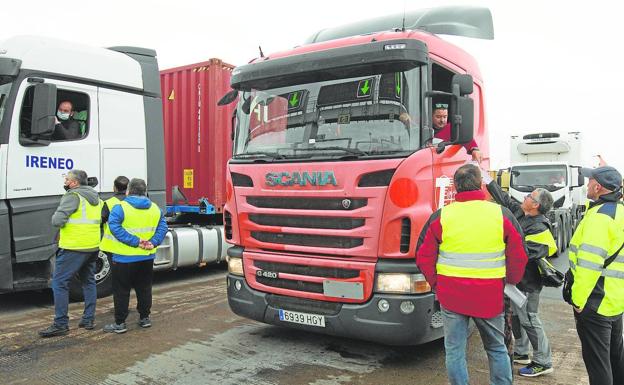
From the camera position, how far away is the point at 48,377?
13.1 feet

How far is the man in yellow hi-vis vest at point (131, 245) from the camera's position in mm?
5195

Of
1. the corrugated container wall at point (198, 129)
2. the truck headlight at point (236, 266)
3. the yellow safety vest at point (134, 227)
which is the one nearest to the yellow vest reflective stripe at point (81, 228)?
the yellow safety vest at point (134, 227)

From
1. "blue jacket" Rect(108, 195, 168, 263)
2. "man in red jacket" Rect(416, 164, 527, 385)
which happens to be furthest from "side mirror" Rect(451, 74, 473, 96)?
"blue jacket" Rect(108, 195, 168, 263)

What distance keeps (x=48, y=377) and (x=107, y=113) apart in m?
3.60

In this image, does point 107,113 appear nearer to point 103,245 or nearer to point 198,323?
point 103,245

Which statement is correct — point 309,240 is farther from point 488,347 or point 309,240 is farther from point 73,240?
point 73,240

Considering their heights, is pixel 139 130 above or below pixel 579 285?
above

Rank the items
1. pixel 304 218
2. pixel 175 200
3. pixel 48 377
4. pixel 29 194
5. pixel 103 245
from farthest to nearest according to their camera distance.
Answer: pixel 175 200, pixel 29 194, pixel 103 245, pixel 304 218, pixel 48 377

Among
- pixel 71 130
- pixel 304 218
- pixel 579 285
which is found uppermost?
pixel 71 130

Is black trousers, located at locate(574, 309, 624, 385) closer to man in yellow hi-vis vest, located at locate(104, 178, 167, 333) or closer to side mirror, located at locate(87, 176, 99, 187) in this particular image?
man in yellow hi-vis vest, located at locate(104, 178, 167, 333)

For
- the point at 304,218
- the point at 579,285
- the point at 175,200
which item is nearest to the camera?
the point at 579,285

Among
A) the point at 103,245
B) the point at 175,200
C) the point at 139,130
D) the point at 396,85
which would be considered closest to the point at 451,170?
the point at 396,85

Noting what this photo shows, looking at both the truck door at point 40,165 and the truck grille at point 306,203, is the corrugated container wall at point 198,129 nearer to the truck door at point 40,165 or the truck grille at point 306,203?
the truck door at point 40,165

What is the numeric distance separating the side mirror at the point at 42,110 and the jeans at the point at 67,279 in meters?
1.39
